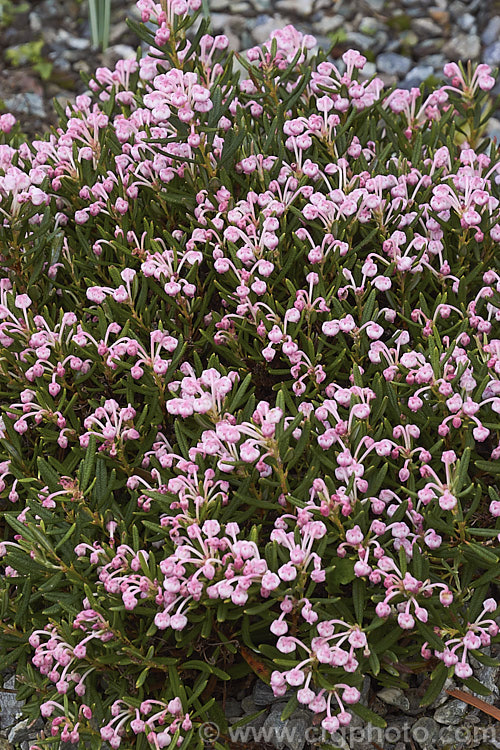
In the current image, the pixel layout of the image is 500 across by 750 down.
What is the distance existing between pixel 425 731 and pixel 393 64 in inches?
203

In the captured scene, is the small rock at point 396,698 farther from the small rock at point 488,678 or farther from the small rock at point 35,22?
the small rock at point 35,22

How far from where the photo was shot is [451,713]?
2469 millimetres

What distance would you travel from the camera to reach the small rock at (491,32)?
242 inches

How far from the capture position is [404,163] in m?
2.97

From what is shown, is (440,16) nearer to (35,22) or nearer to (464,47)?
(464,47)

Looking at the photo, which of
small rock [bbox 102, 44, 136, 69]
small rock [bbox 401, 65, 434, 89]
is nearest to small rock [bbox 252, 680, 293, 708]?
small rock [bbox 401, 65, 434, 89]

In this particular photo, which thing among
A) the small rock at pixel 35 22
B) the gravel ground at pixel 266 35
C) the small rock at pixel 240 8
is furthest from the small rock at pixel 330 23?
the small rock at pixel 35 22

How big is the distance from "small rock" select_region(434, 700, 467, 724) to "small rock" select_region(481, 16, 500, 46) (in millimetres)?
5272

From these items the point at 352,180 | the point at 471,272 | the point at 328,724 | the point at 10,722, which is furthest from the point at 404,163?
the point at 10,722

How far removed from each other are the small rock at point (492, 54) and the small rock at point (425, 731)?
502 cm

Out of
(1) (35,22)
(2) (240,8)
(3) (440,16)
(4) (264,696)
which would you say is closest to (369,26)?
(3) (440,16)

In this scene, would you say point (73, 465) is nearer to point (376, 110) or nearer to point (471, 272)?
point (471, 272)

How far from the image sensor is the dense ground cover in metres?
2.20

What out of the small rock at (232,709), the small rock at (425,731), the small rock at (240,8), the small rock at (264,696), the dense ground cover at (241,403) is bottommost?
the small rock at (232,709)
